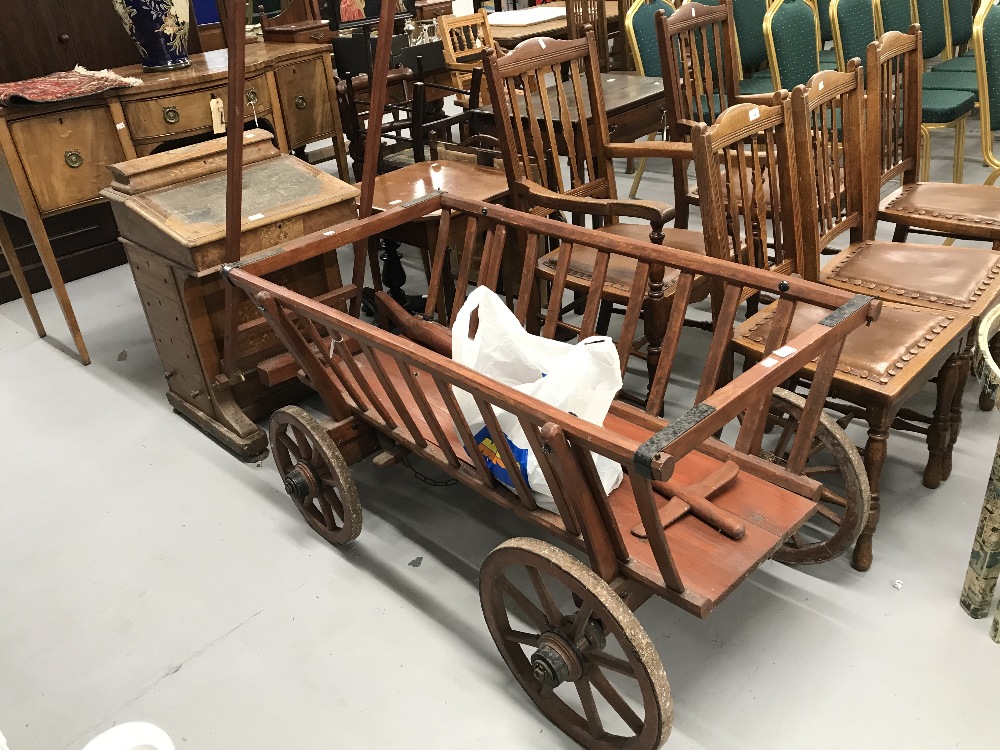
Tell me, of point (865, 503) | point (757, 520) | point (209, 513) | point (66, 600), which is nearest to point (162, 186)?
point (209, 513)

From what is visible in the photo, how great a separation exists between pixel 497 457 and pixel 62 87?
2.16 m

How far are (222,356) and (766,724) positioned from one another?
1891 mm

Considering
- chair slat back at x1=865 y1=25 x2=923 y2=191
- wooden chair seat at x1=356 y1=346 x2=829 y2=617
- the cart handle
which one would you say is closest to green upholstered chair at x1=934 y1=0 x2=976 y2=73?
chair slat back at x1=865 y1=25 x2=923 y2=191

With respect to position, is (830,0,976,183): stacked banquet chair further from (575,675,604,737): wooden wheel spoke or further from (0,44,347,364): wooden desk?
(575,675,604,737): wooden wheel spoke

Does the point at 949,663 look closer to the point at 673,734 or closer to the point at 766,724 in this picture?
the point at 766,724

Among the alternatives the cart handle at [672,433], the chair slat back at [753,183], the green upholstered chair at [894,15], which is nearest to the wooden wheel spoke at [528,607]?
the cart handle at [672,433]

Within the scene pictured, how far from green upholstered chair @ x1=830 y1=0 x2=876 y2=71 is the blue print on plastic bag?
9.96 ft

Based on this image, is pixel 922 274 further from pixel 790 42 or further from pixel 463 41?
pixel 463 41

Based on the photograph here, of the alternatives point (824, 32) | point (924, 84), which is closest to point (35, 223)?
point (924, 84)

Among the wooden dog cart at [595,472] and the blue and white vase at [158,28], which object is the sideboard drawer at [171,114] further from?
the wooden dog cart at [595,472]

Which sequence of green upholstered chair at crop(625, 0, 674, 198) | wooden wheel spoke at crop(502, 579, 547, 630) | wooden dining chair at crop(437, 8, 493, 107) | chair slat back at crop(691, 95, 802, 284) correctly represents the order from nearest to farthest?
wooden wheel spoke at crop(502, 579, 547, 630)
chair slat back at crop(691, 95, 802, 284)
green upholstered chair at crop(625, 0, 674, 198)
wooden dining chair at crop(437, 8, 493, 107)

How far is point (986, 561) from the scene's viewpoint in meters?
1.77

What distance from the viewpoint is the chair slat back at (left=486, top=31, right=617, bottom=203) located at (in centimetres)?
255

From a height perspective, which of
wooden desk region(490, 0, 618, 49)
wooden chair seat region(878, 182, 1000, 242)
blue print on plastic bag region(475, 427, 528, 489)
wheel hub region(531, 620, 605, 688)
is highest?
wooden desk region(490, 0, 618, 49)
